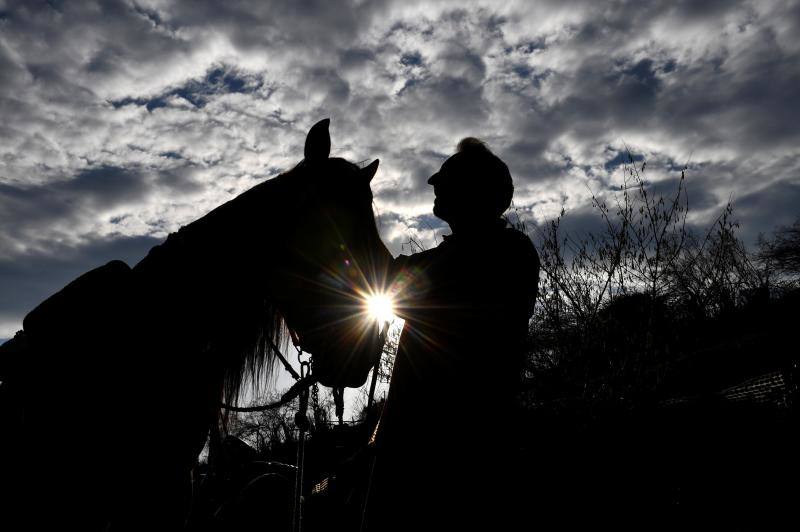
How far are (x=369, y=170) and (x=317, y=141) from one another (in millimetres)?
274

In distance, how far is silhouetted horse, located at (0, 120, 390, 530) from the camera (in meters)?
1.12

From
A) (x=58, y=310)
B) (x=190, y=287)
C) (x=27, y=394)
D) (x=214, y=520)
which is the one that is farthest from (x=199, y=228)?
(x=214, y=520)

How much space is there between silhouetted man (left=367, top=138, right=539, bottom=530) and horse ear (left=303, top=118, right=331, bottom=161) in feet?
1.80

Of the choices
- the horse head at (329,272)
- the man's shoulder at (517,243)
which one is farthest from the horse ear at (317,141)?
the man's shoulder at (517,243)

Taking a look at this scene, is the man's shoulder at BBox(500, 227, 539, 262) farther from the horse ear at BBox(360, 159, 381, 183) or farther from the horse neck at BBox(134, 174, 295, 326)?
the horse neck at BBox(134, 174, 295, 326)

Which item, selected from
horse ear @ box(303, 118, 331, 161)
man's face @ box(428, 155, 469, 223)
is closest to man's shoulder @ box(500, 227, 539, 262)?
man's face @ box(428, 155, 469, 223)

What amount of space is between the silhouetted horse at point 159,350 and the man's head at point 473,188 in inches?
22.0

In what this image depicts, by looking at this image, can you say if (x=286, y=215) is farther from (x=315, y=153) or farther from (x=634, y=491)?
(x=634, y=491)

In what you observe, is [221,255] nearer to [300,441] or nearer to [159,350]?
[159,350]

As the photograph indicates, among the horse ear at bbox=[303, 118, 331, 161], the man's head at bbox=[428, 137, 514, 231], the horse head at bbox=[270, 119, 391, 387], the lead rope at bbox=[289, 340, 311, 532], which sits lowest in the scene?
the lead rope at bbox=[289, 340, 311, 532]

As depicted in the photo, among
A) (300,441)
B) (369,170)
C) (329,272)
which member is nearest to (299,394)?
(300,441)

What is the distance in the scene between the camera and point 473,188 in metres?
1.75

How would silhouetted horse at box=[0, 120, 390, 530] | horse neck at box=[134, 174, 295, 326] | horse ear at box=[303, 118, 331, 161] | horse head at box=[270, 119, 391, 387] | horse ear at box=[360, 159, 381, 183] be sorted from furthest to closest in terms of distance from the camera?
horse ear at box=[360, 159, 381, 183]
horse ear at box=[303, 118, 331, 161]
horse head at box=[270, 119, 391, 387]
horse neck at box=[134, 174, 295, 326]
silhouetted horse at box=[0, 120, 390, 530]

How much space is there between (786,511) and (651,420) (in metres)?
2.15
